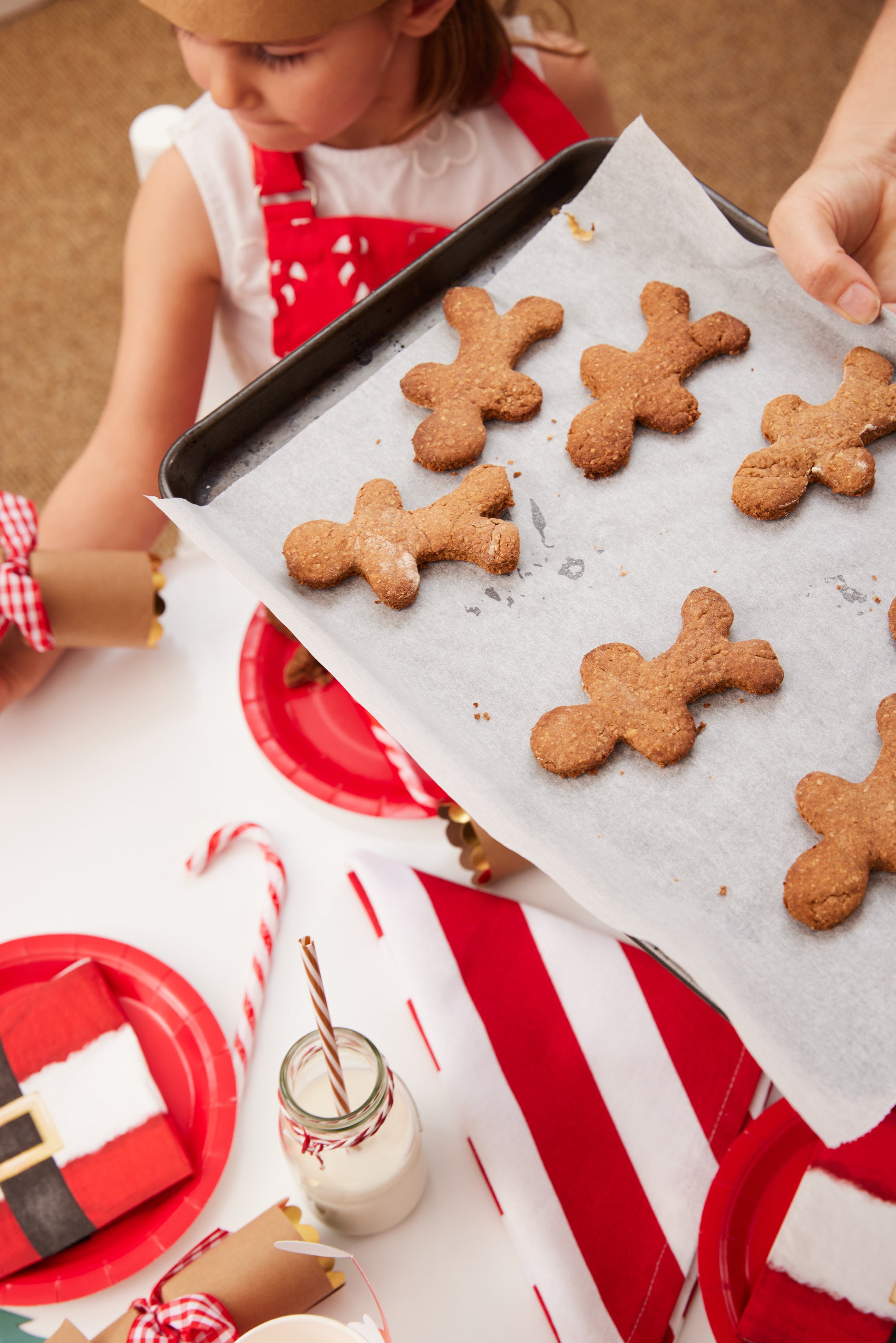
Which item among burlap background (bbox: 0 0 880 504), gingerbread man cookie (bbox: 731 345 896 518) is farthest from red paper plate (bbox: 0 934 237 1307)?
burlap background (bbox: 0 0 880 504)

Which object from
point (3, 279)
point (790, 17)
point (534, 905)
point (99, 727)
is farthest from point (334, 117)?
point (790, 17)

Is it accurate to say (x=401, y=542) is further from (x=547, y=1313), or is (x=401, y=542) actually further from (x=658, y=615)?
(x=547, y=1313)

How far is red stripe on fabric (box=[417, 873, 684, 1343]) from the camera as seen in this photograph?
77 cm

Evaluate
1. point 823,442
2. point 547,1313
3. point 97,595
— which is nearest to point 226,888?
point 97,595

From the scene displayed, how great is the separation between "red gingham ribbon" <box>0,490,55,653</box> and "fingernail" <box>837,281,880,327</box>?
0.73 metres

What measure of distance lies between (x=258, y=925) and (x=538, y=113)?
1002mm

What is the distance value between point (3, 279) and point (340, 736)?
2.16m

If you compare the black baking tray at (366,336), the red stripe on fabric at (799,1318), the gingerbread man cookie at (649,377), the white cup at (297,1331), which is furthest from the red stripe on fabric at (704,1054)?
the black baking tray at (366,336)

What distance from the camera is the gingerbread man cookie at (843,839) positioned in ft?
2.27

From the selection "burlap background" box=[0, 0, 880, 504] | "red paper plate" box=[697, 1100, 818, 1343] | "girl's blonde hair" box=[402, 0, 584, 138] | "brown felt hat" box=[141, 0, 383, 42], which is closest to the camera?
"red paper plate" box=[697, 1100, 818, 1343]

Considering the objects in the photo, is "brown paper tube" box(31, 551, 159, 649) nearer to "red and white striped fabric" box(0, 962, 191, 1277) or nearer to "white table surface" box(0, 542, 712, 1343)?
"white table surface" box(0, 542, 712, 1343)

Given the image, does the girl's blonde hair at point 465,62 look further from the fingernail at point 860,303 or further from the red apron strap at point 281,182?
the fingernail at point 860,303

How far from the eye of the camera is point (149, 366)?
126 centimetres

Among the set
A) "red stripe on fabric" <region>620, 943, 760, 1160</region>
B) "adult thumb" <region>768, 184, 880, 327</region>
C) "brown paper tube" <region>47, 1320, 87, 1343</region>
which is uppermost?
"adult thumb" <region>768, 184, 880, 327</region>
